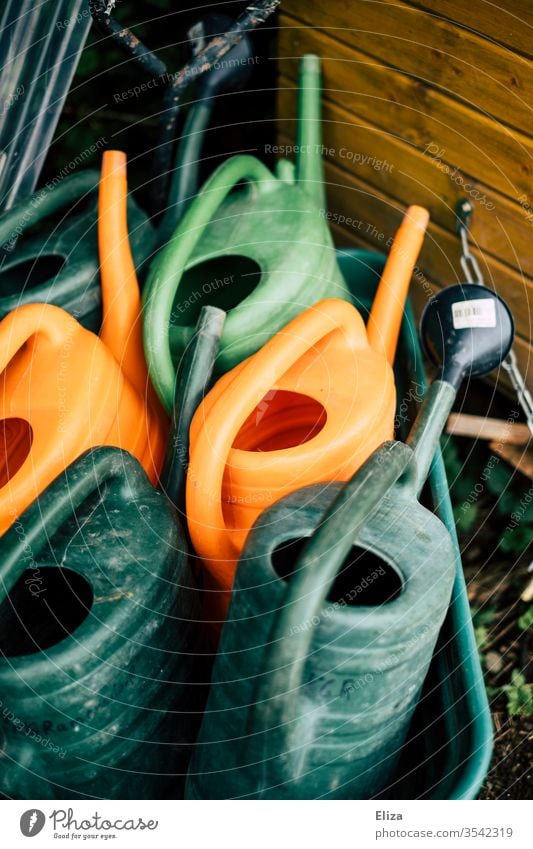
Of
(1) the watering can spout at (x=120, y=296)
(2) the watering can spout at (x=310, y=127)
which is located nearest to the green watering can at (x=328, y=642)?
(1) the watering can spout at (x=120, y=296)

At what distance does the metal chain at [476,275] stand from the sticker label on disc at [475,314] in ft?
0.32

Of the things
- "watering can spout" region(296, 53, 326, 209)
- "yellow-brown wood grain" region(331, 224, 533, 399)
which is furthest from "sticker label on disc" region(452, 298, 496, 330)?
"watering can spout" region(296, 53, 326, 209)

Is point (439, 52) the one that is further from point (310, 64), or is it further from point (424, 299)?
point (424, 299)

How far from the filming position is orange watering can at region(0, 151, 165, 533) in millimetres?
764

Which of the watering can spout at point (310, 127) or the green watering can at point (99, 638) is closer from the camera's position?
the green watering can at point (99, 638)

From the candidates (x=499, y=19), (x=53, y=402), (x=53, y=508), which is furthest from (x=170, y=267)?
(x=499, y=19)

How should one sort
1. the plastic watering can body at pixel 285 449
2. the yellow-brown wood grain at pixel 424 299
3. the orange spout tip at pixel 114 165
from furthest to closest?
the yellow-brown wood grain at pixel 424 299 < the orange spout tip at pixel 114 165 < the plastic watering can body at pixel 285 449

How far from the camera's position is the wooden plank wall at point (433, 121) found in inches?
36.5

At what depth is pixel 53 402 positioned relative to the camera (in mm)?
791

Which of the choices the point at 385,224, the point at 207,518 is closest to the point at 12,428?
the point at 207,518

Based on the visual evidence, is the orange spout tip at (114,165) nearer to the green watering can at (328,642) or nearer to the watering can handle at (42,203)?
the watering can handle at (42,203)

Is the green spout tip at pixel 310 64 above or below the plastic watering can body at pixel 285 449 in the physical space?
above
